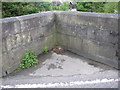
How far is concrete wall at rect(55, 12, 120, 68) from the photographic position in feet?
11.8

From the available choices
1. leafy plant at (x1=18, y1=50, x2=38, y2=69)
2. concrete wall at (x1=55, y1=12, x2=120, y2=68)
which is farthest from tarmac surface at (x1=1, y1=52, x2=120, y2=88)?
concrete wall at (x1=55, y1=12, x2=120, y2=68)

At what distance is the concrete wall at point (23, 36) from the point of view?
3.31m

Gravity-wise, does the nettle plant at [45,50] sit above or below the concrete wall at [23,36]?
below

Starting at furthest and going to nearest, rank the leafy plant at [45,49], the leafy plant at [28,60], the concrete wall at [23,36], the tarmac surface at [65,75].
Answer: the leafy plant at [45,49], the leafy plant at [28,60], the concrete wall at [23,36], the tarmac surface at [65,75]

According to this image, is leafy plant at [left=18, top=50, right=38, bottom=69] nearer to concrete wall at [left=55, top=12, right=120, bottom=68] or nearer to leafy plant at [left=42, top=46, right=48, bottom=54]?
leafy plant at [left=42, top=46, right=48, bottom=54]

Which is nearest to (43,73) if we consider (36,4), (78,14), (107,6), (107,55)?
(107,55)

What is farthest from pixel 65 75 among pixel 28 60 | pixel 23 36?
pixel 23 36

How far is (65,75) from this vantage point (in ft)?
11.1

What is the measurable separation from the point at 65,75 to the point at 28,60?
1.21 metres

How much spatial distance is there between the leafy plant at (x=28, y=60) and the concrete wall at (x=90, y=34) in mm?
1387

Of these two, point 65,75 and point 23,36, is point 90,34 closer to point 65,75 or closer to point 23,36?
point 65,75

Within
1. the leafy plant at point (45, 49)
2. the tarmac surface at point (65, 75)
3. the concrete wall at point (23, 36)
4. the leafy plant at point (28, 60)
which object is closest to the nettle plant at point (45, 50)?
the leafy plant at point (45, 49)

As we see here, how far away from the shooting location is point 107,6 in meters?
9.19

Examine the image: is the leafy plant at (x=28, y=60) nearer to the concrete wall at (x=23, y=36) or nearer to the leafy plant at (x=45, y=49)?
the concrete wall at (x=23, y=36)
